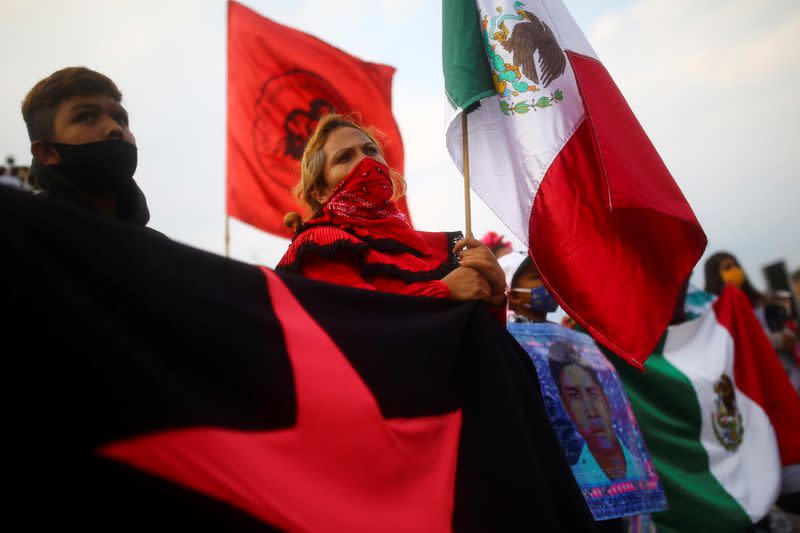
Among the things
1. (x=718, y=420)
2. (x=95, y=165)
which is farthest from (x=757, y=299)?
(x=95, y=165)

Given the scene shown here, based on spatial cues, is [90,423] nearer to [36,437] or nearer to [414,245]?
[36,437]

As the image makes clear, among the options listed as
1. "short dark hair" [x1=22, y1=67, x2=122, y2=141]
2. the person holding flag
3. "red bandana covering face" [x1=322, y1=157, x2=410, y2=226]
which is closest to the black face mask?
"short dark hair" [x1=22, y1=67, x2=122, y2=141]

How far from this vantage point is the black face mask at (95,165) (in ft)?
5.58

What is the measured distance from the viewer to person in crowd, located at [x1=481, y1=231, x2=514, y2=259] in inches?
164

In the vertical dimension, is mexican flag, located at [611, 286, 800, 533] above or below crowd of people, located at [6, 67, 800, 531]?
below

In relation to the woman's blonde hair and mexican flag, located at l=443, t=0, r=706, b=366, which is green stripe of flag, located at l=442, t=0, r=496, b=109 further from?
the woman's blonde hair

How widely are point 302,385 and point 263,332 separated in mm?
141

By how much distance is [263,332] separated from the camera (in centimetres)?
124

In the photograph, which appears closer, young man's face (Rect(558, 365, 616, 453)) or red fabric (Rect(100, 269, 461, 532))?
red fabric (Rect(100, 269, 461, 532))

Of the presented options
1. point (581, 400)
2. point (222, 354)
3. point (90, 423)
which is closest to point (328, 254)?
point (222, 354)

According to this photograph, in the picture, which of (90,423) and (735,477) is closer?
(90,423)

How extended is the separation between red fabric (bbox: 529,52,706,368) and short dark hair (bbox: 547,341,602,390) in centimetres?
74

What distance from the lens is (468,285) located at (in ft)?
5.78

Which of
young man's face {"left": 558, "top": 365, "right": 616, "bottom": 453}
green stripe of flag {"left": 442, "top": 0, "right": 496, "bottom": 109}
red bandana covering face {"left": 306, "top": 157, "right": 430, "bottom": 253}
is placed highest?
green stripe of flag {"left": 442, "top": 0, "right": 496, "bottom": 109}
